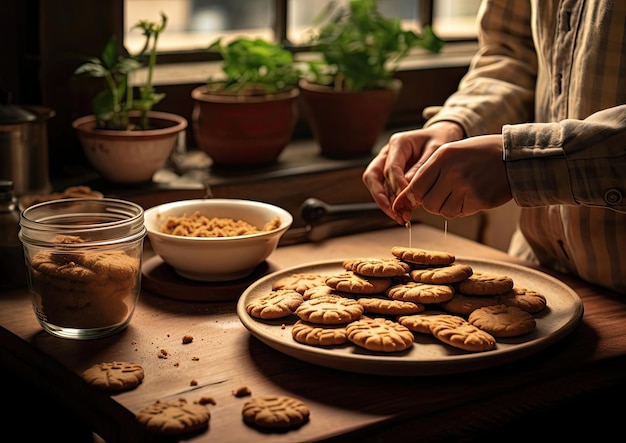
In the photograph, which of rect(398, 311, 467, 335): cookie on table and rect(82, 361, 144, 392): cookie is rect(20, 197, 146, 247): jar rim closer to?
rect(82, 361, 144, 392): cookie

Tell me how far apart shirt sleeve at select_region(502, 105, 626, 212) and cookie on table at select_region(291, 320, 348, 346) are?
13.2 inches

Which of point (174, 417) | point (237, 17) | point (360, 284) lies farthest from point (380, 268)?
point (237, 17)

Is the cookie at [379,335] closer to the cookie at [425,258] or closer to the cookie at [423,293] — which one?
the cookie at [423,293]

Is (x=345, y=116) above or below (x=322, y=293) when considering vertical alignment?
above

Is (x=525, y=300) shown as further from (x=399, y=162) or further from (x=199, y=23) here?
(x=199, y=23)

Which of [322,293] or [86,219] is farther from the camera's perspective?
[86,219]

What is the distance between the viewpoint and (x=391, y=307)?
4.50 ft

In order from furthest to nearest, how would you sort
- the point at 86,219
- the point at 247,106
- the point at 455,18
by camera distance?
the point at 455,18 < the point at 247,106 < the point at 86,219

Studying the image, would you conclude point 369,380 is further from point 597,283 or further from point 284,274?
point 597,283

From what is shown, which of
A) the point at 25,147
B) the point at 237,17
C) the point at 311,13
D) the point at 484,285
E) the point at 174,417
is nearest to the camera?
the point at 174,417

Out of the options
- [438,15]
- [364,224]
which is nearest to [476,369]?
[364,224]

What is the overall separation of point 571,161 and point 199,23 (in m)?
1.62

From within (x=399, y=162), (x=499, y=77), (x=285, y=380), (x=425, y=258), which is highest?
(x=499, y=77)

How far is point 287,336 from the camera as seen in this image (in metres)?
1.33
